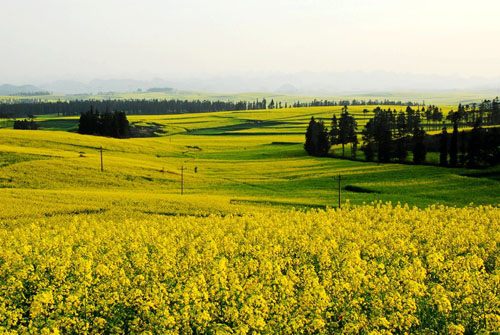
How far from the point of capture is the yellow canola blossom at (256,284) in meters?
15.3

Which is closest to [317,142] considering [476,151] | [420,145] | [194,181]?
[420,145]

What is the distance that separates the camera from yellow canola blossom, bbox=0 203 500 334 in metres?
15.3

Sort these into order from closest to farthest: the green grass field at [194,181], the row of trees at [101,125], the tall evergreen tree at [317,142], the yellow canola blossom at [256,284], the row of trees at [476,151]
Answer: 1. the yellow canola blossom at [256,284]
2. the green grass field at [194,181]
3. the row of trees at [476,151]
4. the tall evergreen tree at [317,142]
5. the row of trees at [101,125]

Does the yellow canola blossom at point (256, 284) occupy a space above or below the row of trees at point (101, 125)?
below

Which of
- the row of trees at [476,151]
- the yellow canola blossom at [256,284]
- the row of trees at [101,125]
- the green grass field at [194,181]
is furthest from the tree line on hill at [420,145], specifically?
the row of trees at [101,125]

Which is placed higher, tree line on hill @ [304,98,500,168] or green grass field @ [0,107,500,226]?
tree line on hill @ [304,98,500,168]

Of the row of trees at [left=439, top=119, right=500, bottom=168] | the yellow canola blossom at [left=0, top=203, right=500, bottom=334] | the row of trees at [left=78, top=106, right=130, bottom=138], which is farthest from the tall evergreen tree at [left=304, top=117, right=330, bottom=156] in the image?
the yellow canola blossom at [left=0, top=203, right=500, bottom=334]

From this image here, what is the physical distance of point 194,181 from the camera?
7844 cm

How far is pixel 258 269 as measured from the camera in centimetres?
2286

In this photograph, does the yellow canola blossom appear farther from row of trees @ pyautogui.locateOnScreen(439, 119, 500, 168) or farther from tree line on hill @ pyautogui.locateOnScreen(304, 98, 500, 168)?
tree line on hill @ pyautogui.locateOnScreen(304, 98, 500, 168)

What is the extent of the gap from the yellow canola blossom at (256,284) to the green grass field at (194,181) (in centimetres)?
1826

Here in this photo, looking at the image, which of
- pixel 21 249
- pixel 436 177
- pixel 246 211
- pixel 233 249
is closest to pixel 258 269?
pixel 233 249

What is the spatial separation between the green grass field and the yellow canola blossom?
719 inches

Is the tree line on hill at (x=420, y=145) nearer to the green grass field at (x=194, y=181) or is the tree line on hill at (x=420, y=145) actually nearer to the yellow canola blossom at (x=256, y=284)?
→ the green grass field at (x=194, y=181)
